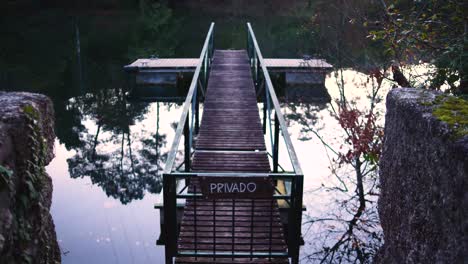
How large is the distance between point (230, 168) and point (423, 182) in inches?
150

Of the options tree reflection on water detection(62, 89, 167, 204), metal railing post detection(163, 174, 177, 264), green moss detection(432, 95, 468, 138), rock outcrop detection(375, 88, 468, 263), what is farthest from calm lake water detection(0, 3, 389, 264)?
green moss detection(432, 95, 468, 138)

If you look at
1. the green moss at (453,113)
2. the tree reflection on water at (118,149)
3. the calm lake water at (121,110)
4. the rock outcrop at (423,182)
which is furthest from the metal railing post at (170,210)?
the tree reflection on water at (118,149)

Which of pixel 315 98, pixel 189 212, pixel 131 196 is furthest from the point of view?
pixel 315 98

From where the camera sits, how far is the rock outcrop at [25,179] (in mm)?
Result: 3528

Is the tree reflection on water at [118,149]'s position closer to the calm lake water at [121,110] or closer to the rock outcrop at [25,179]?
the calm lake water at [121,110]

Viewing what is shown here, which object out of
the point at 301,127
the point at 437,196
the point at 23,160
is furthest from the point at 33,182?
the point at 301,127

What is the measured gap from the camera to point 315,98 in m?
19.2

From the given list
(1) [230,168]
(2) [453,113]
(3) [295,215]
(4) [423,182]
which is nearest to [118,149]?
(1) [230,168]

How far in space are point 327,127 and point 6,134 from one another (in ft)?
43.2

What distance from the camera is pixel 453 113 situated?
373cm

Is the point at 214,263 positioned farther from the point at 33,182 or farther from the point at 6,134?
the point at 6,134

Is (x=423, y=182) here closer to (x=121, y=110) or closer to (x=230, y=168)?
(x=230, y=168)

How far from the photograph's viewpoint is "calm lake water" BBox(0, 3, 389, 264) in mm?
9906

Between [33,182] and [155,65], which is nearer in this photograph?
[33,182]
